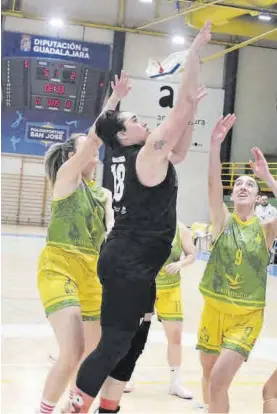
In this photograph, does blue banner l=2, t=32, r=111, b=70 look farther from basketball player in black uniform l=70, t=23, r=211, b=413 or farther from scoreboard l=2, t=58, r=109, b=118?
basketball player in black uniform l=70, t=23, r=211, b=413

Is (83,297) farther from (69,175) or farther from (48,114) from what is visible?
(48,114)

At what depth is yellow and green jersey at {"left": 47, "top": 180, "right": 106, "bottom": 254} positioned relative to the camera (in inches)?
154

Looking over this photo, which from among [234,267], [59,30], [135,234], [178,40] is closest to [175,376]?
[234,267]

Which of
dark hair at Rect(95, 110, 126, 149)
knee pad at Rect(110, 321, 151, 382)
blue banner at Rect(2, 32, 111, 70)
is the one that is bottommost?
knee pad at Rect(110, 321, 151, 382)

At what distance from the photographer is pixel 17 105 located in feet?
70.8

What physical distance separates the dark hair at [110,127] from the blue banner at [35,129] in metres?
18.4

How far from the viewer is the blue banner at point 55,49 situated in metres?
21.4

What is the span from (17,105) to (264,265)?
18791 mm

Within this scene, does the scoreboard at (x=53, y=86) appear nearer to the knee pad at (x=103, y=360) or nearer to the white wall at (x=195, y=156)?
the white wall at (x=195, y=156)

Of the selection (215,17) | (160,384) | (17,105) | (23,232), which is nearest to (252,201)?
(160,384)

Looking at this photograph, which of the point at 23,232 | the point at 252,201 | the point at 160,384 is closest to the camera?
the point at 252,201

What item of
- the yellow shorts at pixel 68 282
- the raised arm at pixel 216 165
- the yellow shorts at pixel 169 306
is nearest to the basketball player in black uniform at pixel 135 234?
the yellow shorts at pixel 68 282

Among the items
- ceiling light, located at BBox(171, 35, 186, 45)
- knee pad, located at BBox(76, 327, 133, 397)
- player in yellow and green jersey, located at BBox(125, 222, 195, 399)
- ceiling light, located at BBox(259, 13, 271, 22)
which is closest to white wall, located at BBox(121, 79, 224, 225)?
ceiling light, located at BBox(171, 35, 186, 45)

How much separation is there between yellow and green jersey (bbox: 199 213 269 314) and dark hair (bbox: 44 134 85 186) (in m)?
1.11
